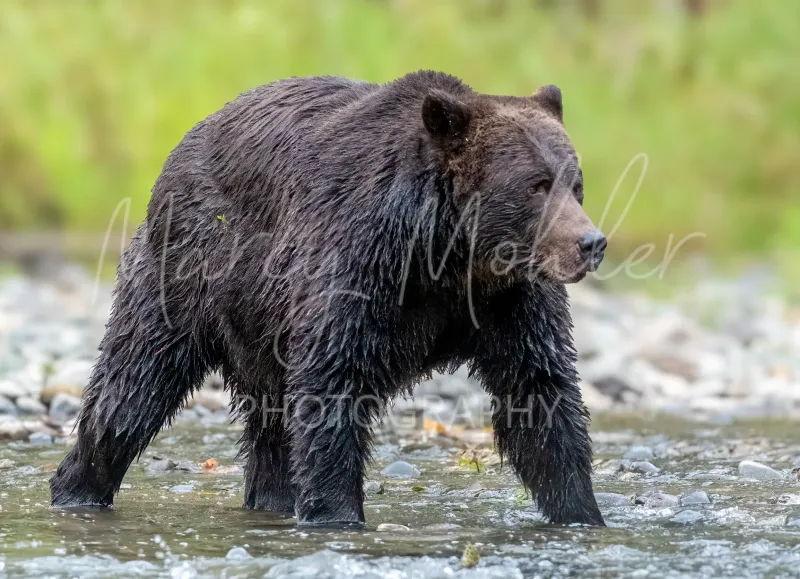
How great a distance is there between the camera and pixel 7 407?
9.83m

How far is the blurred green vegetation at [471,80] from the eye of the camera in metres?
20.0

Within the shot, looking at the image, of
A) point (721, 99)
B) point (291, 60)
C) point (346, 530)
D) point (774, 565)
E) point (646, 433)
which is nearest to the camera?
point (774, 565)

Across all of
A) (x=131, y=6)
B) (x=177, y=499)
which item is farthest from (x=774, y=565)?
(x=131, y=6)

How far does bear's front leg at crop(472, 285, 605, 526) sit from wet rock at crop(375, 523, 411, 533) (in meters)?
0.71

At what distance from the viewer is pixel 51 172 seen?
779 inches

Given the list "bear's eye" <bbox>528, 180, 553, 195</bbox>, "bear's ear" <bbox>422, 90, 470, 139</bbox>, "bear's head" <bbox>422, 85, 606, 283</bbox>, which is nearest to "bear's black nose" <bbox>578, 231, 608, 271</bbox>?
"bear's head" <bbox>422, 85, 606, 283</bbox>

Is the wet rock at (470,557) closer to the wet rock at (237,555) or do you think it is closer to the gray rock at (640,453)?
the wet rock at (237,555)

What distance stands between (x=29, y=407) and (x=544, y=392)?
506cm

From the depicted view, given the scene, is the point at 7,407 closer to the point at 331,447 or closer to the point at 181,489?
the point at 181,489

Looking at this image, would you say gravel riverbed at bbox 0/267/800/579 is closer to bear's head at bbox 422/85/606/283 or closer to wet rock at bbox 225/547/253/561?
wet rock at bbox 225/547/253/561

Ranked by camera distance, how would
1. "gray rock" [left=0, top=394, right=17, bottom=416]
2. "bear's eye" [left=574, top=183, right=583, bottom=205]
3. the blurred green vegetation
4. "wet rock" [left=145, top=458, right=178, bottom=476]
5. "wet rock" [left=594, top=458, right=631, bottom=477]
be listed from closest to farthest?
"bear's eye" [left=574, top=183, right=583, bottom=205] < "wet rock" [left=594, top=458, right=631, bottom=477] < "wet rock" [left=145, top=458, right=178, bottom=476] < "gray rock" [left=0, top=394, right=17, bottom=416] < the blurred green vegetation

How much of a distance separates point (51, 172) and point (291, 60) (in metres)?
4.19

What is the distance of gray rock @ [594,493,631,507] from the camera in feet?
22.3

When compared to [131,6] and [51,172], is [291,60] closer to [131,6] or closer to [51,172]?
[131,6]
